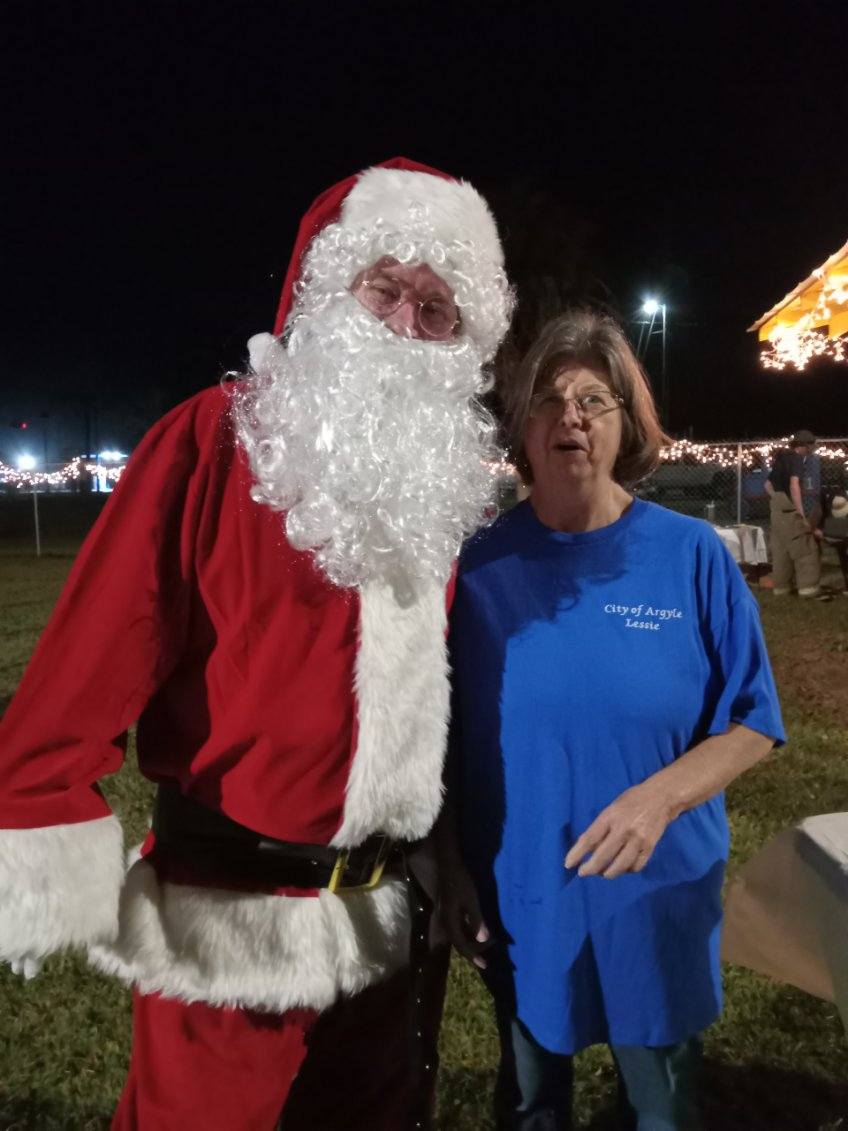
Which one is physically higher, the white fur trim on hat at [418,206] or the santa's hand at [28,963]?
the white fur trim on hat at [418,206]

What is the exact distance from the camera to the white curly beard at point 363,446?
4.95 feet

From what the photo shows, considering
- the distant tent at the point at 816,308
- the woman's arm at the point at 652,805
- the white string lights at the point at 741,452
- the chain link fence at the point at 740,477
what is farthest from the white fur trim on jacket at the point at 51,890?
the white string lights at the point at 741,452

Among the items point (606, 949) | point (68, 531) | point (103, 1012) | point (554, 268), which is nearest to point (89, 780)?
point (606, 949)

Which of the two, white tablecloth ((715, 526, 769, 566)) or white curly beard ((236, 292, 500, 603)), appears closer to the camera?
white curly beard ((236, 292, 500, 603))

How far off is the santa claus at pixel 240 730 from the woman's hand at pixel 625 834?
0.96 feet

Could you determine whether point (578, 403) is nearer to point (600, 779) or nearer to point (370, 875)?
point (600, 779)

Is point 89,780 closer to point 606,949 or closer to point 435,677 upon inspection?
point 435,677

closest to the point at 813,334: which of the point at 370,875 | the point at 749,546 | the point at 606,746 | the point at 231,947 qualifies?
the point at 749,546

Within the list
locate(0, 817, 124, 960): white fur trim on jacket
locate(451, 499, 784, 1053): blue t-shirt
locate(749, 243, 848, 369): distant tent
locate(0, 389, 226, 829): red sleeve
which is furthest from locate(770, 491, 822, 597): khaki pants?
locate(0, 817, 124, 960): white fur trim on jacket

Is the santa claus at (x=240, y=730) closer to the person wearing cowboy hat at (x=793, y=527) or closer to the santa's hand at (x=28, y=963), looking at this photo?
the santa's hand at (x=28, y=963)

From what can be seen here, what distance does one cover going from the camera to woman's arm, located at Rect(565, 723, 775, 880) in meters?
1.48

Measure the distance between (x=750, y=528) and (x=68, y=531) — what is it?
2098cm

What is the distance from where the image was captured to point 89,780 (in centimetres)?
143

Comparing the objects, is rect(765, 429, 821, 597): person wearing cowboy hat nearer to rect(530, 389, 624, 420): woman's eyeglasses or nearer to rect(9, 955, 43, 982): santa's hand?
rect(530, 389, 624, 420): woman's eyeglasses
